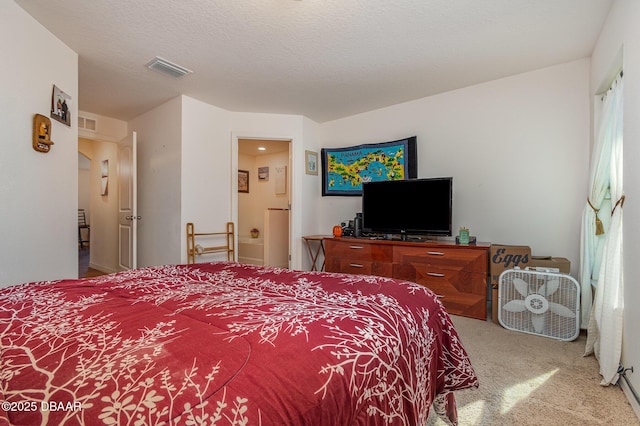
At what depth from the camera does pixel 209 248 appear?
3.81 metres

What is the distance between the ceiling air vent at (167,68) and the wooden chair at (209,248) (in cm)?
167

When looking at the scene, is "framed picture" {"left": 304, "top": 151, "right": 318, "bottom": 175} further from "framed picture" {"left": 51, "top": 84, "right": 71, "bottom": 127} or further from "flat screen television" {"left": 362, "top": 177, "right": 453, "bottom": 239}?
"framed picture" {"left": 51, "top": 84, "right": 71, "bottom": 127}

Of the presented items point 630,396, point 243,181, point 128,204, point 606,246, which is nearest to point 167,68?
point 128,204

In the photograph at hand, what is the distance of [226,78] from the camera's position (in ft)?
10.0

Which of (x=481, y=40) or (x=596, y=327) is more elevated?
(x=481, y=40)

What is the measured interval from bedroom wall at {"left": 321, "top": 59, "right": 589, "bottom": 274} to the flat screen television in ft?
1.18

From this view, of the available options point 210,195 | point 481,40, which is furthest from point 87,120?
point 481,40

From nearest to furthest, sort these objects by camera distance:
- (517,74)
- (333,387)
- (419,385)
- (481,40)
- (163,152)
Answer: (333,387)
(419,385)
(481,40)
(517,74)
(163,152)

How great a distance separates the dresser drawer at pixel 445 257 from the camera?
2781 mm

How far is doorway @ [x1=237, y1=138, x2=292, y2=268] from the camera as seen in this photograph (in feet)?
17.0

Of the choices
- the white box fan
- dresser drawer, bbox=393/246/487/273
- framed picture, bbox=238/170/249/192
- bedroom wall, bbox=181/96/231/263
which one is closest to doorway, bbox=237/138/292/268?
framed picture, bbox=238/170/249/192

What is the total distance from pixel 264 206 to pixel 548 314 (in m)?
5.00

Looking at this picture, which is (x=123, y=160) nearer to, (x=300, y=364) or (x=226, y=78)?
(x=226, y=78)

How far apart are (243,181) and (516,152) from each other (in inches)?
192
